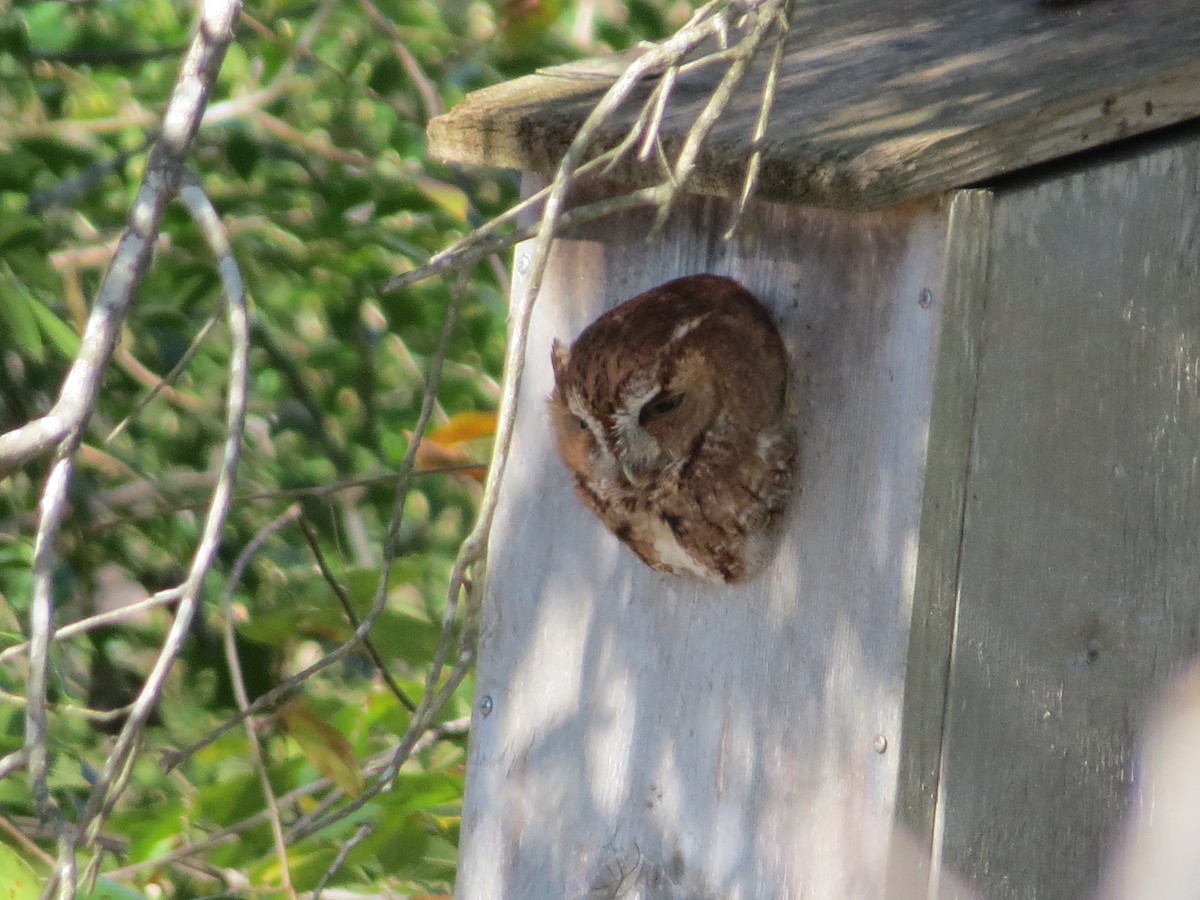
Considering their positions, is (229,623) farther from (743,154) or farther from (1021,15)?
(1021,15)

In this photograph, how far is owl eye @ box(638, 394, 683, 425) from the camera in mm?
1878

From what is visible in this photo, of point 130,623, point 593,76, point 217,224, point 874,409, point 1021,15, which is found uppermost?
point 1021,15

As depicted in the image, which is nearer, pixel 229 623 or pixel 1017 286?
pixel 1017 286

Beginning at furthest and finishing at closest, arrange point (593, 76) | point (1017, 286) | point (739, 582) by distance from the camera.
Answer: point (593, 76) → point (739, 582) → point (1017, 286)

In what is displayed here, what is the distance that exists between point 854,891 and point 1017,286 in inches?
25.4

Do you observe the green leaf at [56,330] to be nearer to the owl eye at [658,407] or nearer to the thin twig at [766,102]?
the owl eye at [658,407]

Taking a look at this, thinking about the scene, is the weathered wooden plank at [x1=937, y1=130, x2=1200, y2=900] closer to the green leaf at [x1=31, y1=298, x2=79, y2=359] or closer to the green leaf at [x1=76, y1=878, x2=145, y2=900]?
the green leaf at [x1=76, y1=878, x2=145, y2=900]

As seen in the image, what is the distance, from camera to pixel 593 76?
1.99 m

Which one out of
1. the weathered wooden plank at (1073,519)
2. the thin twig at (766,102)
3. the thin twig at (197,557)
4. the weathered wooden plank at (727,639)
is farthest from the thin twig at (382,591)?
the weathered wooden plank at (1073,519)

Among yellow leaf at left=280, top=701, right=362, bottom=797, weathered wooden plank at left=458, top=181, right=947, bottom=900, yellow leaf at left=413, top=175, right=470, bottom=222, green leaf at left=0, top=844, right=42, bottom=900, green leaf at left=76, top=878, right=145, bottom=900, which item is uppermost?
yellow leaf at left=413, top=175, right=470, bottom=222

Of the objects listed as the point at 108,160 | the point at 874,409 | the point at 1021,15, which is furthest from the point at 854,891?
the point at 108,160

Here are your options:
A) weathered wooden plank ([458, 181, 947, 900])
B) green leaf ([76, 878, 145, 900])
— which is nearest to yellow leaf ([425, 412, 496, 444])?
weathered wooden plank ([458, 181, 947, 900])

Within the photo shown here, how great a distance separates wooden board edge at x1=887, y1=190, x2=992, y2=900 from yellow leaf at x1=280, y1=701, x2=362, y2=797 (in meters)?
0.82

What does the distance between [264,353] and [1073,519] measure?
7.86ft
